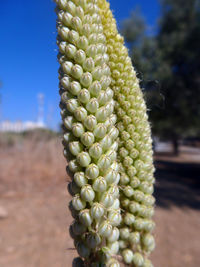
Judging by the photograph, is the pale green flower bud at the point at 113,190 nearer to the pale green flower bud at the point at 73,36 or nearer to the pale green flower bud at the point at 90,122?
the pale green flower bud at the point at 90,122

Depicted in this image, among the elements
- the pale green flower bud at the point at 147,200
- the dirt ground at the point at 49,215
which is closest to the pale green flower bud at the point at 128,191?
the pale green flower bud at the point at 147,200

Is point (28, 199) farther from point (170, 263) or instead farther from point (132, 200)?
point (132, 200)

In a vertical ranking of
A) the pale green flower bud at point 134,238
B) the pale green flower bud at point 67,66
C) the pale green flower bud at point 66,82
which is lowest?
the pale green flower bud at point 134,238

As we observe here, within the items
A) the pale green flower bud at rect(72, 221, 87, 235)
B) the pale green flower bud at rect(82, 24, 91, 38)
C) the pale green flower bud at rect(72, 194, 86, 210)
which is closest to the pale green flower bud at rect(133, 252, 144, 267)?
the pale green flower bud at rect(72, 221, 87, 235)

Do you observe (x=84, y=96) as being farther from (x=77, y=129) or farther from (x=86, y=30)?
(x=86, y=30)

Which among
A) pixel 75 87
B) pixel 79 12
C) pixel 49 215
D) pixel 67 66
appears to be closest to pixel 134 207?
pixel 75 87

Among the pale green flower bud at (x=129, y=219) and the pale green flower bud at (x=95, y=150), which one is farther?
the pale green flower bud at (x=129, y=219)
